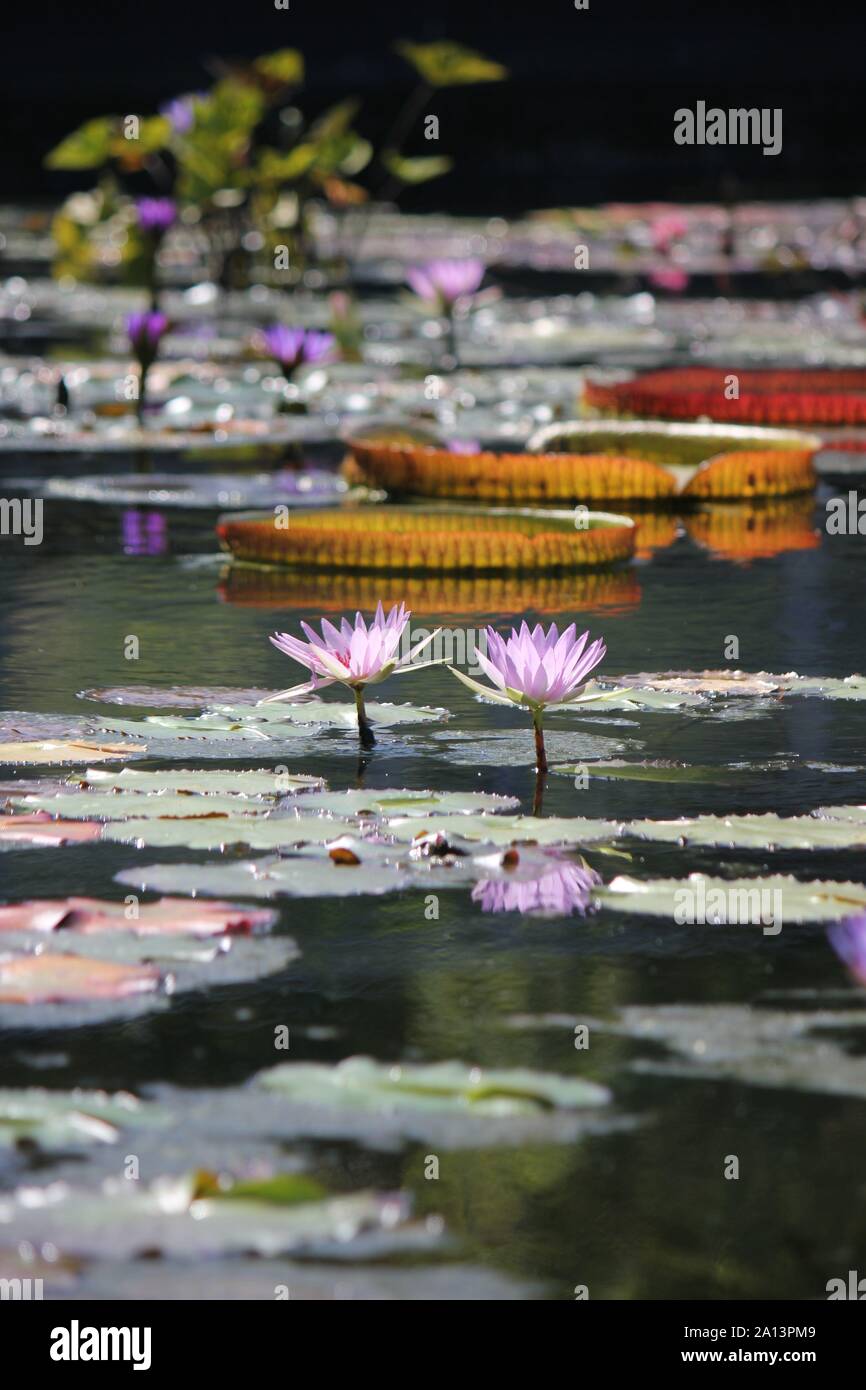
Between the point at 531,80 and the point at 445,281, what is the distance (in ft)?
83.1

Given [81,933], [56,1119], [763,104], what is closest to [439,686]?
[81,933]

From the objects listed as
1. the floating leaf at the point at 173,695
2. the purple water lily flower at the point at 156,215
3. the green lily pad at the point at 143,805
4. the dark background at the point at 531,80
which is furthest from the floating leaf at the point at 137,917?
the dark background at the point at 531,80

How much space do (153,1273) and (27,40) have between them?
106ft

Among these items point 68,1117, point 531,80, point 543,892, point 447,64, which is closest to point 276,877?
point 543,892

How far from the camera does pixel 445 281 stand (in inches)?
404

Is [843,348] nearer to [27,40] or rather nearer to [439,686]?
[439,686]

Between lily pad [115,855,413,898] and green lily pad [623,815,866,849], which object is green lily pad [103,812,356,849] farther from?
green lily pad [623,815,866,849]

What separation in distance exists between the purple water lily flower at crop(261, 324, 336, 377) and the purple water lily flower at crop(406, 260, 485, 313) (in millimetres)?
1145

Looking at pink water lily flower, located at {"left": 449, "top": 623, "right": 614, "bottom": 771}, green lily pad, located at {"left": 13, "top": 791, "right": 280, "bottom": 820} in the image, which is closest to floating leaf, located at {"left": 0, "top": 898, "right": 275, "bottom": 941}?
green lily pad, located at {"left": 13, "top": 791, "right": 280, "bottom": 820}

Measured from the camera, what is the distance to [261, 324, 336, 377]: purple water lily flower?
9023 millimetres

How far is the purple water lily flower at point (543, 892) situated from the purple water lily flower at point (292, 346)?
6075 mm

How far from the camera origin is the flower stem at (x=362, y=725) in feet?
12.2

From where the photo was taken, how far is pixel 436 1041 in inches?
100

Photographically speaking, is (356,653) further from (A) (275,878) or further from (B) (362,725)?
(A) (275,878)
